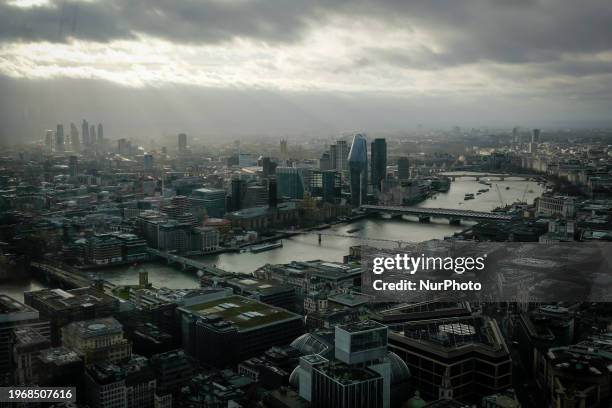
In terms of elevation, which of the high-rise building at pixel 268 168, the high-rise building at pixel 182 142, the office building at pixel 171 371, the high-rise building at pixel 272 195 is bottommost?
the office building at pixel 171 371

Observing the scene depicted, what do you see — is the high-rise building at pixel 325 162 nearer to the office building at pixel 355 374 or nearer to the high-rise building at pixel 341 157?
the high-rise building at pixel 341 157

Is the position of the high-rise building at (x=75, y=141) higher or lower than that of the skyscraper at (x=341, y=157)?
higher

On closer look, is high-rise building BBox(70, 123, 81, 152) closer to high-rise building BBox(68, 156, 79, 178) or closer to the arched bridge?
high-rise building BBox(68, 156, 79, 178)

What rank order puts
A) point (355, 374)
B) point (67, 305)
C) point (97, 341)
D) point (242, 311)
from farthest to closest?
point (242, 311) < point (67, 305) < point (97, 341) < point (355, 374)

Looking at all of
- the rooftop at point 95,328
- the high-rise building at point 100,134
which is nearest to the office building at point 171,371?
the rooftop at point 95,328

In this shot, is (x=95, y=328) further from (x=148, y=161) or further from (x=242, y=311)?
(x=148, y=161)

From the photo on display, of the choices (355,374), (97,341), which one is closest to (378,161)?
(97,341)
